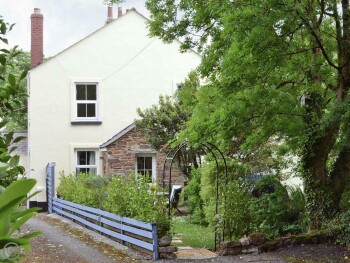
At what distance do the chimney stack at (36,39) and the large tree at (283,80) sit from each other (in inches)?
485

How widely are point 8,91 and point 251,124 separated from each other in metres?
10.5

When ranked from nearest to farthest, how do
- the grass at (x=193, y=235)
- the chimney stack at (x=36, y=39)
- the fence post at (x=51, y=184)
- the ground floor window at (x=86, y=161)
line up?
the grass at (x=193, y=235), the fence post at (x=51, y=184), the ground floor window at (x=86, y=161), the chimney stack at (x=36, y=39)

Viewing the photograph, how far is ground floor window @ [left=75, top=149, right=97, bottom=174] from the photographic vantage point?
80.0 ft

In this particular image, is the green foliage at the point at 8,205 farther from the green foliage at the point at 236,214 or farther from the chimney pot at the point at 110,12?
the chimney pot at the point at 110,12

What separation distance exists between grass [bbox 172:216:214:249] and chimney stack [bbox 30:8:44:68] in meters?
11.0

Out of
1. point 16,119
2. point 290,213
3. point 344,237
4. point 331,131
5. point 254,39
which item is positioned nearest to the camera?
point 254,39

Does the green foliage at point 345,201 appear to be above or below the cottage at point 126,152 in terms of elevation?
below

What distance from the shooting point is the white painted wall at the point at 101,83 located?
24.1 metres

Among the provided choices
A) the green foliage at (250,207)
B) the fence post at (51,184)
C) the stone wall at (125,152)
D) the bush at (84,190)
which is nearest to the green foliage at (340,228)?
the green foliage at (250,207)

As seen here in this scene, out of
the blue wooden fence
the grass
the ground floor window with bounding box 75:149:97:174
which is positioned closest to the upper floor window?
the ground floor window with bounding box 75:149:97:174

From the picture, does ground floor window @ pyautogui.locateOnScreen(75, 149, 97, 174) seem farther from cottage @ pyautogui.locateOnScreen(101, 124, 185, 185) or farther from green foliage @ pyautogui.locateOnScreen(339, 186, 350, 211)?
green foliage @ pyautogui.locateOnScreen(339, 186, 350, 211)

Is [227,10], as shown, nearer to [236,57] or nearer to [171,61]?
[236,57]

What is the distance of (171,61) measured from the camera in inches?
989

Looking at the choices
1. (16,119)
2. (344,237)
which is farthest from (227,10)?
(16,119)
